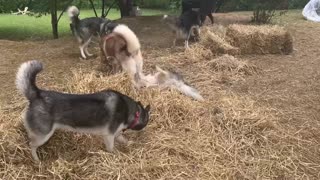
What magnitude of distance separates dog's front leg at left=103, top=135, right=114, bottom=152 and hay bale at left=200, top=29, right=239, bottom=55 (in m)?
4.40

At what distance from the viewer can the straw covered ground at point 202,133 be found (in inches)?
148

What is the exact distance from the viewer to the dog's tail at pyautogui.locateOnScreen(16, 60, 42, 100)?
3473 millimetres

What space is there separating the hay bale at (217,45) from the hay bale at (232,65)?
68 centimetres

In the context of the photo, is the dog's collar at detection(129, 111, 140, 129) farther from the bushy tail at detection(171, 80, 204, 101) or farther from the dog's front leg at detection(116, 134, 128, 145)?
the bushy tail at detection(171, 80, 204, 101)

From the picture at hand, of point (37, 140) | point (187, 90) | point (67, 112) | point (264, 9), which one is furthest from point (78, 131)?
point (264, 9)

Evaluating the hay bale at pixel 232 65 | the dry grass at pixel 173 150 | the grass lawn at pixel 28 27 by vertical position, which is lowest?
the grass lawn at pixel 28 27

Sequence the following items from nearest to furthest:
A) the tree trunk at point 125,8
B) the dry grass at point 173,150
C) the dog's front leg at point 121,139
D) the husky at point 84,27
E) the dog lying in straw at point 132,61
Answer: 1. the dry grass at point 173,150
2. the dog's front leg at point 121,139
3. the dog lying in straw at point 132,61
4. the husky at point 84,27
5. the tree trunk at point 125,8

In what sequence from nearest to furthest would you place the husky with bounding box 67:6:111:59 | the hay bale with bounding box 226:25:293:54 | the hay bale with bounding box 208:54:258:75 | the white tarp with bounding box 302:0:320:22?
the hay bale with bounding box 208:54:258:75
the husky with bounding box 67:6:111:59
the hay bale with bounding box 226:25:293:54
the white tarp with bounding box 302:0:320:22

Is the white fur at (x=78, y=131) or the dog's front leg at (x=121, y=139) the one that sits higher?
the white fur at (x=78, y=131)

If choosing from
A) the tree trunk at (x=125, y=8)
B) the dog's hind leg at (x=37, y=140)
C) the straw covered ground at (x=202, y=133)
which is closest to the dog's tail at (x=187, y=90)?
the straw covered ground at (x=202, y=133)

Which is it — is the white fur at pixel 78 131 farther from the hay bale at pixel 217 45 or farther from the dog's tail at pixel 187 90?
the hay bale at pixel 217 45

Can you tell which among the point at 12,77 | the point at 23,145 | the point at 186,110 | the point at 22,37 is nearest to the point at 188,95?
the point at 186,110

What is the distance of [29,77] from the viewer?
11.5ft

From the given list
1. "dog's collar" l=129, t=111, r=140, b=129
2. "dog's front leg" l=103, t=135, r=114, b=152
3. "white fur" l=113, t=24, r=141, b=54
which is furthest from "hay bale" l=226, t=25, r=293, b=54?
"dog's front leg" l=103, t=135, r=114, b=152
